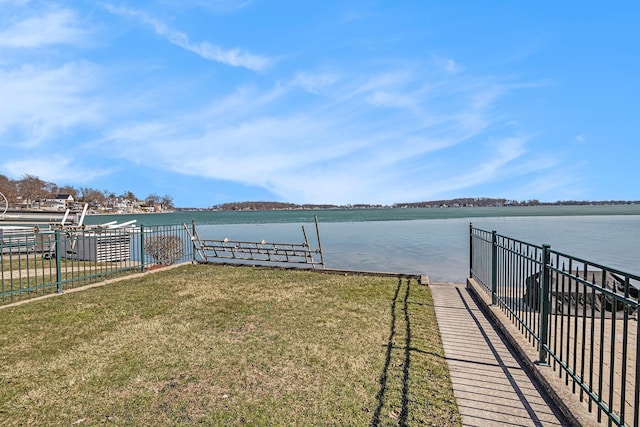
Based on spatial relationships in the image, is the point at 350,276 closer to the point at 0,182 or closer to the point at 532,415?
the point at 532,415

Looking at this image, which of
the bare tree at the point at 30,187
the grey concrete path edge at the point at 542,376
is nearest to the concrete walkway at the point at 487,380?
the grey concrete path edge at the point at 542,376

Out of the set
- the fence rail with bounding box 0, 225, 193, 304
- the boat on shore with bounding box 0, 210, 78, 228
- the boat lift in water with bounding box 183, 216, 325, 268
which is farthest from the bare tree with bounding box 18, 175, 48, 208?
the boat lift in water with bounding box 183, 216, 325, 268

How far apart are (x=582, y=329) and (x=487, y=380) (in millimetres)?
1147

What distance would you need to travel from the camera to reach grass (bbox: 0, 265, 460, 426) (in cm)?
344

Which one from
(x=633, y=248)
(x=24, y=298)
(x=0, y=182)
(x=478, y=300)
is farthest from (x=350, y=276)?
(x=0, y=182)

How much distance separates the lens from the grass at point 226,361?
3.44 metres

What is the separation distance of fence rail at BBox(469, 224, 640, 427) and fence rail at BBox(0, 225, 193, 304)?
10.3 metres

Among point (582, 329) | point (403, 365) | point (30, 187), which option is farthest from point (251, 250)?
point (30, 187)

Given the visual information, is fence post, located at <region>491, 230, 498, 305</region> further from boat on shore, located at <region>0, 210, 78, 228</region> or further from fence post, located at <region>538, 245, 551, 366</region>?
boat on shore, located at <region>0, 210, 78, 228</region>

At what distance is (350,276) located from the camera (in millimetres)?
11281

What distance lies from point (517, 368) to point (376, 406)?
2.13m

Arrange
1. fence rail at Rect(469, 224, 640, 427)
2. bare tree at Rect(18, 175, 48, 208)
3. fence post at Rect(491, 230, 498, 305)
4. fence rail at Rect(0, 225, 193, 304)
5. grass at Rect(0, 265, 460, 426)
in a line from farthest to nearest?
bare tree at Rect(18, 175, 48, 208)
fence rail at Rect(0, 225, 193, 304)
fence post at Rect(491, 230, 498, 305)
grass at Rect(0, 265, 460, 426)
fence rail at Rect(469, 224, 640, 427)

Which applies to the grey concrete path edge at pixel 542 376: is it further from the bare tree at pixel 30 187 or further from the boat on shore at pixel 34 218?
the bare tree at pixel 30 187

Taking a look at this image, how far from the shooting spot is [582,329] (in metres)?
3.64
